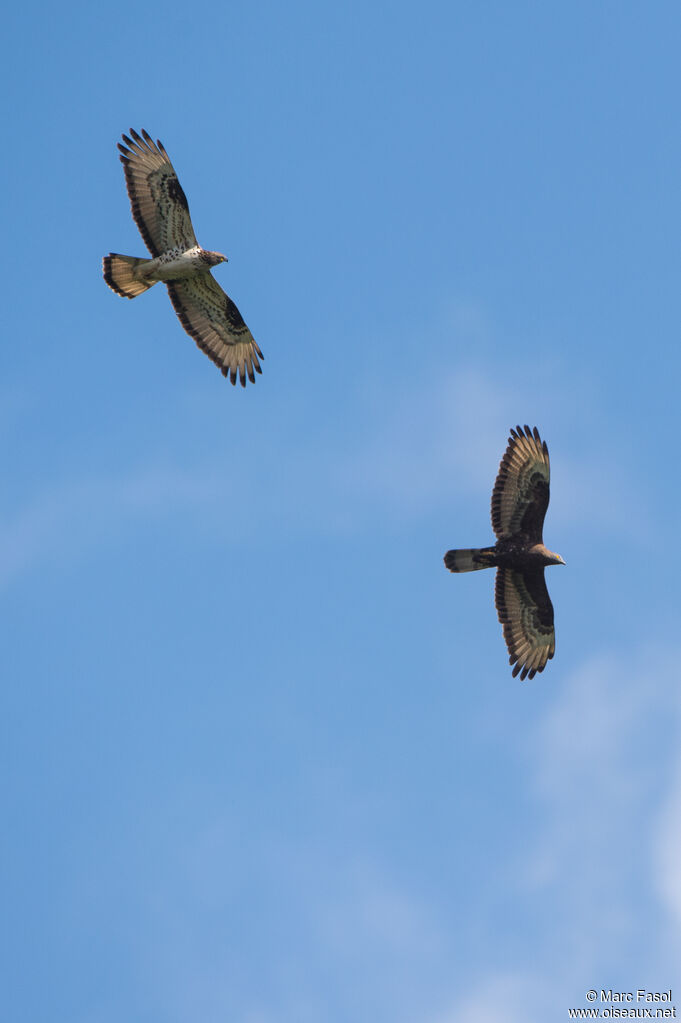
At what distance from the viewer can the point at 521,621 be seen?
64.6 ft

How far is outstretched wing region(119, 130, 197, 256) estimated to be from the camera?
1819 cm

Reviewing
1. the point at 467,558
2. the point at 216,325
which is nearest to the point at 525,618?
the point at 467,558

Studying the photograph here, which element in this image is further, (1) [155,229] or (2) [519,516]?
(2) [519,516]

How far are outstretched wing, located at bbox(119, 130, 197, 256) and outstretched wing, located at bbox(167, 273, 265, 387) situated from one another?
824mm

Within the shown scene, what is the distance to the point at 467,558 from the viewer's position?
18969 millimetres

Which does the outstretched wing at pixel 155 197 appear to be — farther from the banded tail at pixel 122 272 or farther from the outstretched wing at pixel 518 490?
the outstretched wing at pixel 518 490

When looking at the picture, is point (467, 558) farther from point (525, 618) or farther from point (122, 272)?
point (122, 272)

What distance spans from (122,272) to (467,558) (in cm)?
684

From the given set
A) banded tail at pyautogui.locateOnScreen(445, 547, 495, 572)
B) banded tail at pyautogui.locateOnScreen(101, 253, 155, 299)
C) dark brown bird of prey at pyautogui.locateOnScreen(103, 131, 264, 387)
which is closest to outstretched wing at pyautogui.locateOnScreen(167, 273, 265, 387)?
dark brown bird of prey at pyautogui.locateOnScreen(103, 131, 264, 387)

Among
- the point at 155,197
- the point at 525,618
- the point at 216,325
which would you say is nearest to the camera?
the point at 155,197

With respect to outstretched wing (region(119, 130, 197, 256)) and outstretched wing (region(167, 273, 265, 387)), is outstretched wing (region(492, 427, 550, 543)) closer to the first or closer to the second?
outstretched wing (region(167, 273, 265, 387))

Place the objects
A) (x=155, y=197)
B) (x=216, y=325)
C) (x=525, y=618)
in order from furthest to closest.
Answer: (x=525, y=618)
(x=216, y=325)
(x=155, y=197)

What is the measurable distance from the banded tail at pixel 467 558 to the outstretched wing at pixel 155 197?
6.21 metres

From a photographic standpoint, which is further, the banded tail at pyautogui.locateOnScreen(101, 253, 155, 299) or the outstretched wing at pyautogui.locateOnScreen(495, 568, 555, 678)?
the outstretched wing at pyautogui.locateOnScreen(495, 568, 555, 678)
